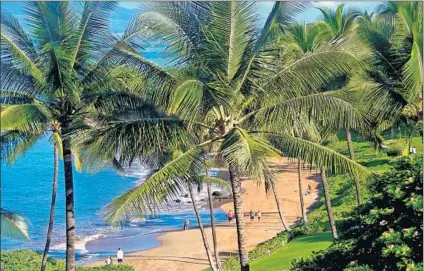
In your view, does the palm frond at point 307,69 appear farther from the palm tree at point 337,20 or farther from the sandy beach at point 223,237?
the palm tree at point 337,20

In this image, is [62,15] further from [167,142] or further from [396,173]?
[396,173]

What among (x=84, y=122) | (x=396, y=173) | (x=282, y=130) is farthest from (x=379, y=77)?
(x=84, y=122)

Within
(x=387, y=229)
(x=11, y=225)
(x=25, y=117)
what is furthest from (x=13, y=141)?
(x=387, y=229)

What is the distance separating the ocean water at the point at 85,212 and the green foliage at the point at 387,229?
258 inches

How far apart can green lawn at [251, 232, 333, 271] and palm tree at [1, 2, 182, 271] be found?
28.4ft

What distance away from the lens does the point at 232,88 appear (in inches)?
516

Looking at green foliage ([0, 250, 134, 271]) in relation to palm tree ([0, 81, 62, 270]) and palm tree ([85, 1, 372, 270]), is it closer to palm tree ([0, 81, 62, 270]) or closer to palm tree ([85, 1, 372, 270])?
palm tree ([0, 81, 62, 270])

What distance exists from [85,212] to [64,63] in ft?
118

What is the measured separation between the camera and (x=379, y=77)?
17.5 meters

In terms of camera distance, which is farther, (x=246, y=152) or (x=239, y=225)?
(x=239, y=225)

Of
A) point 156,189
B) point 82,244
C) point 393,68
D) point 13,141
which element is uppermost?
point 393,68

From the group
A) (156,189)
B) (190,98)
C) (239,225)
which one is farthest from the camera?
(239,225)

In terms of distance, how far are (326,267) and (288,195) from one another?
31.4m

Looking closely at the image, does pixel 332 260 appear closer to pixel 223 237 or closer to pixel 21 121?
pixel 21 121
